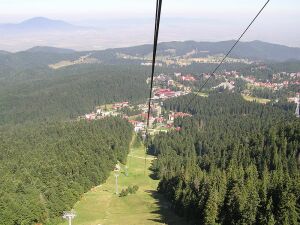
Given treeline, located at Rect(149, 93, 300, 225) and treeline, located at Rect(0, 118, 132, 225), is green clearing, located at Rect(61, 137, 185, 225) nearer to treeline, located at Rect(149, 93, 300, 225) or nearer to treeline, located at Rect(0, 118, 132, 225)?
treeline, located at Rect(149, 93, 300, 225)

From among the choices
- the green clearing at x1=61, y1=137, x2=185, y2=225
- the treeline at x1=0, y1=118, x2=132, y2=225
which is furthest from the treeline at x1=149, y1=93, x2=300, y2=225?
the treeline at x1=0, y1=118, x2=132, y2=225

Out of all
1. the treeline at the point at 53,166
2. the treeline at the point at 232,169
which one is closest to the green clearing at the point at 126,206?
the treeline at the point at 232,169

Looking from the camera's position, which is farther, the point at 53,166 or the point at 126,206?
the point at 53,166

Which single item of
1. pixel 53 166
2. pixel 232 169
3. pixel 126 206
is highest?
pixel 232 169

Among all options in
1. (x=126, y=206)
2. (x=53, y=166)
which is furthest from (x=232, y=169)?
(x=53, y=166)

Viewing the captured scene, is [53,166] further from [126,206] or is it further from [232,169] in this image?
[232,169]
